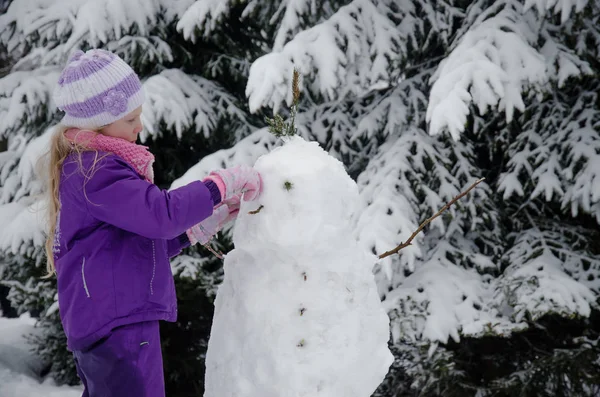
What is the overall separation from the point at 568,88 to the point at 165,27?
3077 mm

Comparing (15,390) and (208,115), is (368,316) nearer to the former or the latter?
(208,115)

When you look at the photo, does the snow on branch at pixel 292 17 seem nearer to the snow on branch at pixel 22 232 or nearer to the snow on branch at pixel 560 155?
the snow on branch at pixel 560 155

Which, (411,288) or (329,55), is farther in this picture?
(411,288)

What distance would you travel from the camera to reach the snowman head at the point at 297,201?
5.57 feet

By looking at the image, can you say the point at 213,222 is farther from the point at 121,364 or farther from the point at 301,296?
the point at 121,364

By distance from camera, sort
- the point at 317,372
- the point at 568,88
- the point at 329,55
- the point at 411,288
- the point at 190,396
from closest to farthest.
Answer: the point at 317,372 → the point at 329,55 → the point at 411,288 → the point at 568,88 → the point at 190,396

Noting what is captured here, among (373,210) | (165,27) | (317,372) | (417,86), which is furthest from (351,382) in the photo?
(165,27)

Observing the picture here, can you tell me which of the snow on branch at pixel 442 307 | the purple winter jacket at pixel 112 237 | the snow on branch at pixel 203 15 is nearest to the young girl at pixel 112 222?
the purple winter jacket at pixel 112 237

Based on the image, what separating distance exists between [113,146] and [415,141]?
8.41 feet

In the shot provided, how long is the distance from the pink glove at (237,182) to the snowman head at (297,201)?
3 centimetres

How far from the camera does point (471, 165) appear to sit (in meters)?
4.05

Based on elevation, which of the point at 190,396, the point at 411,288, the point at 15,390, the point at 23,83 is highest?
the point at 23,83

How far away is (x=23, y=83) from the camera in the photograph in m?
4.48

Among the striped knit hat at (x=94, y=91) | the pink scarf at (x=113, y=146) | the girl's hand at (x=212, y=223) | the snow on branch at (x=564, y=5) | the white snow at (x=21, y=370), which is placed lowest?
the white snow at (x=21, y=370)
